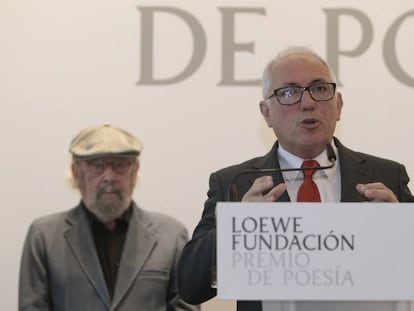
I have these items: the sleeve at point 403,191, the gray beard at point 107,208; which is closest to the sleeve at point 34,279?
the gray beard at point 107,208

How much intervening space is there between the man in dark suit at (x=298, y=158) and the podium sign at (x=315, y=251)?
0.41 m

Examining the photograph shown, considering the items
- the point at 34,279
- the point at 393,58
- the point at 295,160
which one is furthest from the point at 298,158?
the point at 393,58

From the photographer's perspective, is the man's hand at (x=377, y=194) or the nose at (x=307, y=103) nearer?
the man's hand at (x=377, y=194)

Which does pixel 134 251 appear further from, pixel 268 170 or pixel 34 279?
pixel 268 170

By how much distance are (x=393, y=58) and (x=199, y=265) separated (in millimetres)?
1866

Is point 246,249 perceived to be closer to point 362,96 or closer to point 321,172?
point 321,172

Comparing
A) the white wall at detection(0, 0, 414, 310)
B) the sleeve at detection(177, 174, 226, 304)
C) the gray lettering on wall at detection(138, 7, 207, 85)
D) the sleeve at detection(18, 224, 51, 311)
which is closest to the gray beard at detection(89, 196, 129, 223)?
the sleeve at detection(18, 224, 51, 311)

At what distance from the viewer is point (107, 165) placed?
3.02m

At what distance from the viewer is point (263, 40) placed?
11.1 feet

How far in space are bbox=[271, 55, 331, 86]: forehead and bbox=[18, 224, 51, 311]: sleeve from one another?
3.97ft

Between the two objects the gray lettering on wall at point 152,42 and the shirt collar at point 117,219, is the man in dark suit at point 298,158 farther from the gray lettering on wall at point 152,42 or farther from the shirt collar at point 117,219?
the gray lettering on wall at point 152,42

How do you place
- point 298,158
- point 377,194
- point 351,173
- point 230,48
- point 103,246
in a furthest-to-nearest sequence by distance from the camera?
point 230,48, point 103,246, point 298,158, point 351,173, point 377,194

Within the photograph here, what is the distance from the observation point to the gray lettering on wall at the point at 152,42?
339 cm

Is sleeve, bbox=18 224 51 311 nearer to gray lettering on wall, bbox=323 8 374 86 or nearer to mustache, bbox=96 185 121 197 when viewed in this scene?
mustache, bbox=96 185 121 197
